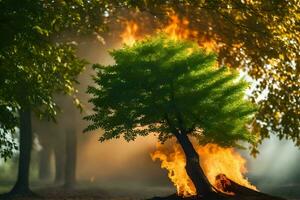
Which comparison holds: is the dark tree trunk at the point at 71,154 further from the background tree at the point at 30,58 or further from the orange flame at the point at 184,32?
the background tree at the point at 30,58

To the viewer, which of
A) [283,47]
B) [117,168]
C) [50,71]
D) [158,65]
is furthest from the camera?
[117,168]

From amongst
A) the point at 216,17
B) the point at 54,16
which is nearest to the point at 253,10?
the point at 216,17

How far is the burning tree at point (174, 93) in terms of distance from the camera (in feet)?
50.3

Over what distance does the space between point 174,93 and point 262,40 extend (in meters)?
4.78

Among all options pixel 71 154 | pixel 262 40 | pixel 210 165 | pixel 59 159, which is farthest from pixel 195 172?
pixel 59 159

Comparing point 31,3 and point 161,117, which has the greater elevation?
point 31,3

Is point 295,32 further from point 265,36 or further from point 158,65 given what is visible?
point 158,65

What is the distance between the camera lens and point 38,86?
1585cm

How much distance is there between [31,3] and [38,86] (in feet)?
9.04

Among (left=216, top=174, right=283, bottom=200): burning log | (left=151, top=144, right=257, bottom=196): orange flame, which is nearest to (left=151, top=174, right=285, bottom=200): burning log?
(left=216, top=174, right=283, bottom=200): burning log

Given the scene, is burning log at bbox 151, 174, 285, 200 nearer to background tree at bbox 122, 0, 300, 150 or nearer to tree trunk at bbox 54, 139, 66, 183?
background tree at bbox 122, 0, 300, 150

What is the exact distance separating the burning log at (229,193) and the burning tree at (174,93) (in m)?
0.36

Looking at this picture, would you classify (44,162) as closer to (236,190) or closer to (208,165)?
(208,165)

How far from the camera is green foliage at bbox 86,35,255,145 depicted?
15.3 meters
